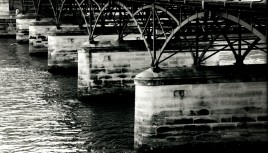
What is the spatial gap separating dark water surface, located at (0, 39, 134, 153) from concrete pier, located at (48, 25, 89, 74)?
1.69 m

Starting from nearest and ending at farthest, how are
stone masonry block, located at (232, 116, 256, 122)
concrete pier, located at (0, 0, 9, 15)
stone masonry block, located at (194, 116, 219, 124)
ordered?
stone masonry block, located at (194, 116, 219, 124), stone masonry block, located at (232, 116, 256, 122), concrete pier, located at (0, 0, 9, 15)

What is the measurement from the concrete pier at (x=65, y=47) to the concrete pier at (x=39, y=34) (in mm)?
8417

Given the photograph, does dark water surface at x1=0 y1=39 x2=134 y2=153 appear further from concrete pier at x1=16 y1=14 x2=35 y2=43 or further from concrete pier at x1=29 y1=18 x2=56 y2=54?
concrete pier at x1=16 y1=14 x2=35 y2=43

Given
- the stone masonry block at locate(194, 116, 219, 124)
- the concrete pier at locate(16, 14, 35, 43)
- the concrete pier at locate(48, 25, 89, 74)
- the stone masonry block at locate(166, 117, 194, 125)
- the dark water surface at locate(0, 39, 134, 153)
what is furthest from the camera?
the concrete pier at locate(16, 14, 35, 43)

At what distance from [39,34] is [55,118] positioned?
81.9 ft

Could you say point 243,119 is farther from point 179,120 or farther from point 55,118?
point 55,118

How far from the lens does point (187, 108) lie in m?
23.8

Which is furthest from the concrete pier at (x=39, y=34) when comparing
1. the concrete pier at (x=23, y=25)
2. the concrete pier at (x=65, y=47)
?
the concrete pier at (x=65, y=47)

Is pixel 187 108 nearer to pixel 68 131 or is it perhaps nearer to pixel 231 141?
pixel 231 141

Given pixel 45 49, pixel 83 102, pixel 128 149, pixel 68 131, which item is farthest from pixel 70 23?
pixel 128 149

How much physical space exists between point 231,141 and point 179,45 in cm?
1212

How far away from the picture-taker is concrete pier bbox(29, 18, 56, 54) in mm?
54375

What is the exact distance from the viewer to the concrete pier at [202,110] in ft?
77.5

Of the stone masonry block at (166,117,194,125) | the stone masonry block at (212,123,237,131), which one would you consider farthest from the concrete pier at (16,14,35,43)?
the stone masonry block at (212,123,237,131)
